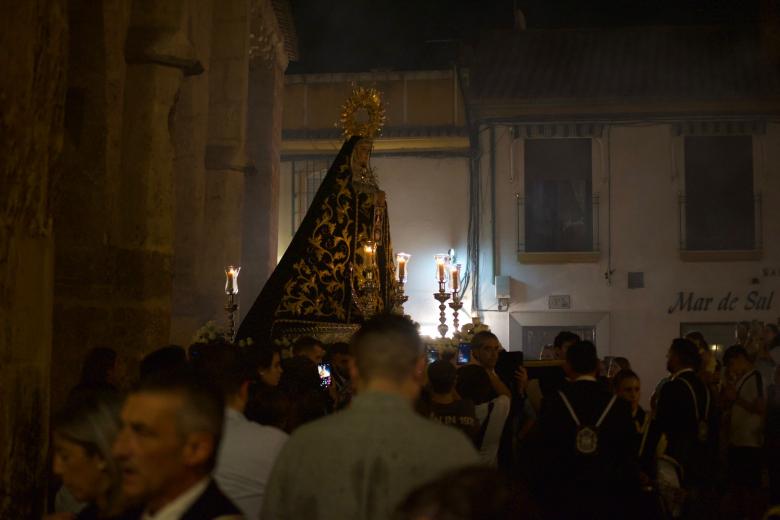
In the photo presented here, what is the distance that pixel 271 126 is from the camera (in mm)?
16703

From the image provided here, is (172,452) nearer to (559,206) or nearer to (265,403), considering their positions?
(265,403)

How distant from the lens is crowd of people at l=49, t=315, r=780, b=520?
9.30 feet

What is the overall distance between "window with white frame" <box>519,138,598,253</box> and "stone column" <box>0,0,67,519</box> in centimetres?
1601

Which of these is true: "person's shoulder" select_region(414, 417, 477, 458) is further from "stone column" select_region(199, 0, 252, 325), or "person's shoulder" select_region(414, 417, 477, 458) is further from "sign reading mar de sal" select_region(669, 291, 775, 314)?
"sign reading mar de sal" select_region(669, 291, 775, 314)

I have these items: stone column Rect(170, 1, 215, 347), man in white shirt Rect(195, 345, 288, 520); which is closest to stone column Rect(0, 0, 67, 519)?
man in white shirt Rect(195, 345, 288, 520)

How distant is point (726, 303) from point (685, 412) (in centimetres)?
1421

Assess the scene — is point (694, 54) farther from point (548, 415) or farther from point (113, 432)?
point (113, 432)

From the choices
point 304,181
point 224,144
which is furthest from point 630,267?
point 224,144

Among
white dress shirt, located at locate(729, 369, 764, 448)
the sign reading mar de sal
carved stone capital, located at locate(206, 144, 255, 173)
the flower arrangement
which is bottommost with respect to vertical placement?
white dress shirt, located at locate(729, 369, 764, 448)

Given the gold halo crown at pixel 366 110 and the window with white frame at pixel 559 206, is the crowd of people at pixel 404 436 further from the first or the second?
the window with white frame at pixel 559 206

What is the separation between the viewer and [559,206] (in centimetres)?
2127

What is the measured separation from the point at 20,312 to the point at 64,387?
260cm

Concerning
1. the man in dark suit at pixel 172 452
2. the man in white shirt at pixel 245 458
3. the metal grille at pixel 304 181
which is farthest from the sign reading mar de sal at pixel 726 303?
the man in dark suit at pixel 172 452

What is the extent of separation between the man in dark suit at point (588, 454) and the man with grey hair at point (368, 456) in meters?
2.40
